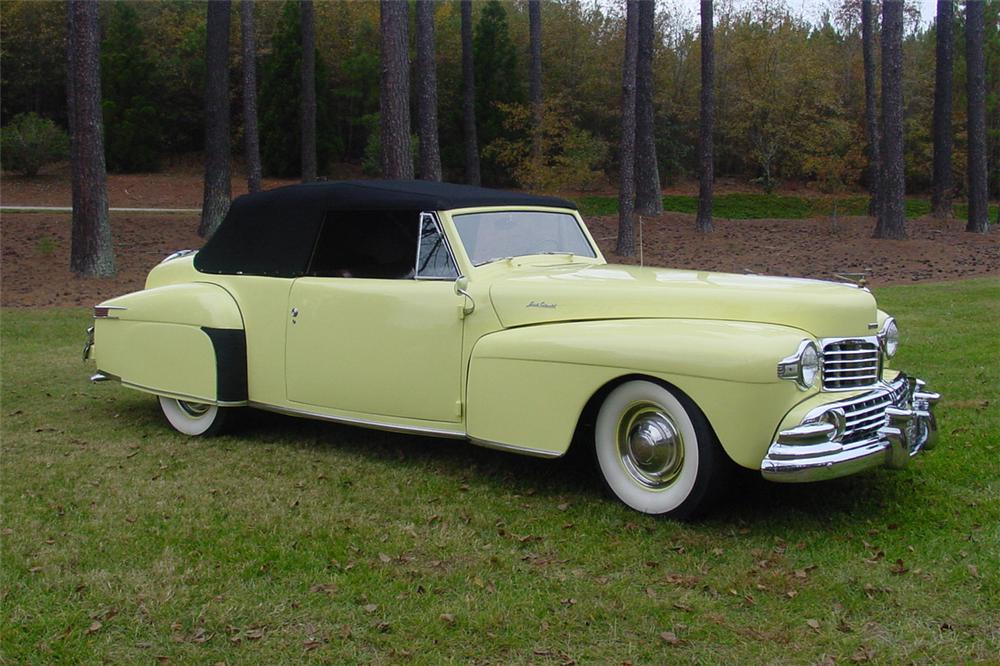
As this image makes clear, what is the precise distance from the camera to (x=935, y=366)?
27.3 ft

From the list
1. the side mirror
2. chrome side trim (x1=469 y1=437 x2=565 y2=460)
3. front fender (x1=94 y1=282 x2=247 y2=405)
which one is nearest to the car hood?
the side mirror

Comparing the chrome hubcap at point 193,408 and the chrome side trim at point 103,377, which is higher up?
the chrome side trim at point 103,377

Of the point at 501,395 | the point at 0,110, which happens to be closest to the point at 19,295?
the point at 501,395

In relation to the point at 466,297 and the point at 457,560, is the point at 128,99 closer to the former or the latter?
the point at 466,297

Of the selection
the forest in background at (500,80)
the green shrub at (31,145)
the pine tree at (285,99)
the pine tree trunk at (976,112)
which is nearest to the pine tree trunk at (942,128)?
the pine tree trunk at (976,112)

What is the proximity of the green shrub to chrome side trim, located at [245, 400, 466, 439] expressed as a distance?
28522 millimetres

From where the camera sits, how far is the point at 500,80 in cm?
3438

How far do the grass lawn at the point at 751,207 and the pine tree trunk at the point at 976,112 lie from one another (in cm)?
337

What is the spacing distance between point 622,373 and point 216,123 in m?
17.7

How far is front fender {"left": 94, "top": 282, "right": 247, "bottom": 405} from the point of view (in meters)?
6.30

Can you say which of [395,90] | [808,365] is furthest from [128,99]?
[808,365]

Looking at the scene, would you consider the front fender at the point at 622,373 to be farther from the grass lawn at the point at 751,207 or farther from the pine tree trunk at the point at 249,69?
the grass lawn at the point at 751,207

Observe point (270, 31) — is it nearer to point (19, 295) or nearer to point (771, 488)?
point (19, 295)

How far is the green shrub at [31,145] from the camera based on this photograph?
30.6 m
